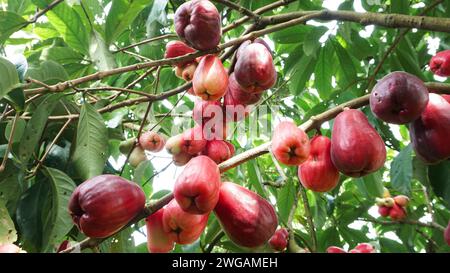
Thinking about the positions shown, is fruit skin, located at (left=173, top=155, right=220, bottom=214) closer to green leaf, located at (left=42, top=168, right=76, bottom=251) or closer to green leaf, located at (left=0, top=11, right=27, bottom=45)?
green leaf, located at (left=42, top=168, right=76, bottom=251)

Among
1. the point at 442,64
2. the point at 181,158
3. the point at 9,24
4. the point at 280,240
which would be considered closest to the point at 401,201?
the point at 442,64

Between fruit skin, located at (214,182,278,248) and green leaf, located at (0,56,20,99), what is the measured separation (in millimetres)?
536

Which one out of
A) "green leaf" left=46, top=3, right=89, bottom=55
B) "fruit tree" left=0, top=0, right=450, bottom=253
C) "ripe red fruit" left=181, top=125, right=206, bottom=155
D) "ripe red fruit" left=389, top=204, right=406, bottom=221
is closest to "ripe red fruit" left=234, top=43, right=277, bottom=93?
"fruit tree" left=0, top=0, right=450, bottom=253

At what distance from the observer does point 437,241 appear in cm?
227

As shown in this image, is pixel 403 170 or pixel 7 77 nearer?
pixel 7 77

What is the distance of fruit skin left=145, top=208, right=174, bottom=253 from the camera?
1.11m

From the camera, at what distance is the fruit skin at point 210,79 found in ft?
4.05

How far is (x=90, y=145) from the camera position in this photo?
123 cm

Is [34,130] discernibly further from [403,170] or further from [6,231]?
[403,170]

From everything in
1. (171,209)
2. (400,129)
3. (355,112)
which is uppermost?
(355,112)

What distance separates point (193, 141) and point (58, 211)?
46 cm
